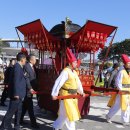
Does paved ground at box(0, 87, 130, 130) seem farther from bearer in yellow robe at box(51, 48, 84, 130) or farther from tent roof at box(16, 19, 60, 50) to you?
tent roof at box(16, 19, 60, 50)

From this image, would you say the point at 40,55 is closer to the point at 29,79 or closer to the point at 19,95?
the point at 29,79

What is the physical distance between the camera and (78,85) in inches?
275

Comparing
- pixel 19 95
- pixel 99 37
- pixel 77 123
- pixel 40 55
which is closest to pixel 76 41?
pixel 99 37

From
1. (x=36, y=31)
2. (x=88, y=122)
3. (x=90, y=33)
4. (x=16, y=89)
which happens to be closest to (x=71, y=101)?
(x=16, y=89)

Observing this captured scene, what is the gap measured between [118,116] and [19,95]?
12.1 ft

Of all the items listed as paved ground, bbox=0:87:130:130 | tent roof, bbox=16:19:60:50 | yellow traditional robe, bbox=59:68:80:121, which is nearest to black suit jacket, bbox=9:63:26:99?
yellow traditional robe, bbox=59:68:80:121

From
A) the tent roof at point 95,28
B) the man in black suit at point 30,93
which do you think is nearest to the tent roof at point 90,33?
the tent roof at point 95,28

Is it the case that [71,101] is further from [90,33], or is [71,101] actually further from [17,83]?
[90,33]

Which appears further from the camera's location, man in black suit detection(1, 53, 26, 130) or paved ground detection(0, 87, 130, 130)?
paved ground detection(0, 87, 130, 130)

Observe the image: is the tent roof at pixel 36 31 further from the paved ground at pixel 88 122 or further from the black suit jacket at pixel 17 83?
the paved ground at pixel 88 122

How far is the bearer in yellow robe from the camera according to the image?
6.48 m

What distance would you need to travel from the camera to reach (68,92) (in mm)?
6719

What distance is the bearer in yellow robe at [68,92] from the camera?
21.2 ft

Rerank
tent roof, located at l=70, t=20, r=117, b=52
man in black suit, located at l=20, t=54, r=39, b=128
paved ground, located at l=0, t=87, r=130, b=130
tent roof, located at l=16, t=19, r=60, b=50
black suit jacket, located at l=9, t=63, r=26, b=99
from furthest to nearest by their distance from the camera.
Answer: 1. tent roof, located at l=16, t=19, r=60, b=50
2. tent roof, located at l=70, t=20, r=117, b=52
3. paved ground, located at l=0, t=87, r=130, b=130
4. man in black suit, located at l=20, t=54, r=39, b=128
5. black suit jacket, located at l=9, t=63, r=26, b=99
